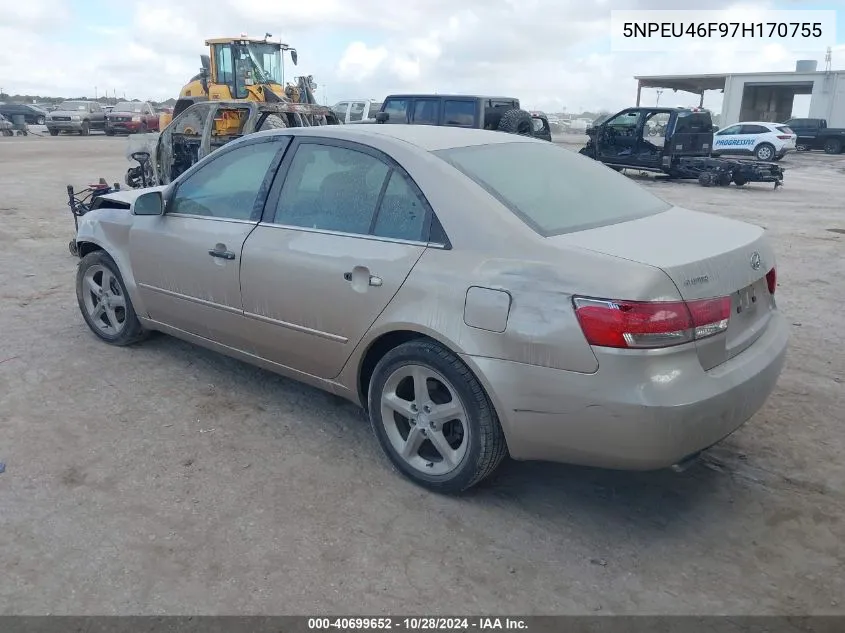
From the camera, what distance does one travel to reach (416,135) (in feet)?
11.8

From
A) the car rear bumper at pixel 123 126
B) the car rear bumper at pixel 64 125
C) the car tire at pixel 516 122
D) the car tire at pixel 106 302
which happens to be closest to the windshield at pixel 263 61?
the car tire at pixel 516 122

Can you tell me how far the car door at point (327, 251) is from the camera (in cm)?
321

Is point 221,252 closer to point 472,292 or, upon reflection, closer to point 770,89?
point 472,292

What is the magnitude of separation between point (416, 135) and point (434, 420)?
1463mm

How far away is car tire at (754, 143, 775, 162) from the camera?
2494 cm

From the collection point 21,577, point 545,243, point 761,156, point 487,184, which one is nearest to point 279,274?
point 487,184

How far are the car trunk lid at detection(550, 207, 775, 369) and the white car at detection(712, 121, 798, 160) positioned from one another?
2380 centimetres

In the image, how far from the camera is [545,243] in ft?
9.25

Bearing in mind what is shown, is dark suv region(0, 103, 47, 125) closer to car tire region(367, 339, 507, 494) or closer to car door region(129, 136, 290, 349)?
car door region(129, 136, 290, 349)

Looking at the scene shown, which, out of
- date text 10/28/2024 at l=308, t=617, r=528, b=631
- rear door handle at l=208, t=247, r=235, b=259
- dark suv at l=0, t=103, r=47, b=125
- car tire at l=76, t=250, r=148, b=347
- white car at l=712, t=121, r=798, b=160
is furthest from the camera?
dark suv at l=0, t=103, r=47, b=125

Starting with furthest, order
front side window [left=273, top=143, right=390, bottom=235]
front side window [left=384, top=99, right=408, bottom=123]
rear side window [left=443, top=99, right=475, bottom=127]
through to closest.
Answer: front side window [left=384, top=99, right=408, bottom=123]
rear side window [left=443, top=99, right=475, bottom=127]
front side window [left=273, top=143, right=390, bottom=235]

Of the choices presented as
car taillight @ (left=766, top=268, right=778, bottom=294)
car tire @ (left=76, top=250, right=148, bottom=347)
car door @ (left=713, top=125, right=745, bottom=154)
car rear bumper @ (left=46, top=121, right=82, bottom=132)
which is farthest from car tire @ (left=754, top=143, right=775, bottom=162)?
car rear bumper @ (left=46, top=121, right=82, bottom=132)

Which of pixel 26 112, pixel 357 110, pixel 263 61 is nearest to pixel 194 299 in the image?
pixel 263 61

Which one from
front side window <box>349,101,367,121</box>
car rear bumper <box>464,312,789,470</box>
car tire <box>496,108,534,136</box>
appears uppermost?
front side window <box>349,101,367,121</box>
